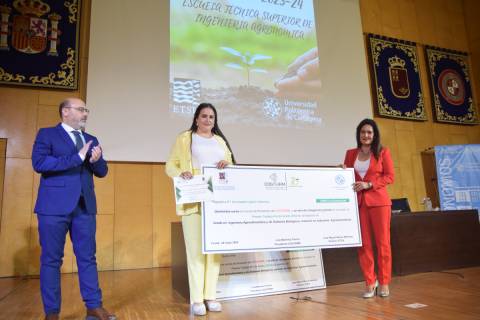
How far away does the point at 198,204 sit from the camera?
2277 mm

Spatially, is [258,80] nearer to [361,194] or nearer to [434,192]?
[361,194]

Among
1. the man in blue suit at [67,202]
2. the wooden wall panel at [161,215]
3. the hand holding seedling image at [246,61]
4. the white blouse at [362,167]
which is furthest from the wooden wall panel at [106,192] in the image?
the white blouse at [362,167]

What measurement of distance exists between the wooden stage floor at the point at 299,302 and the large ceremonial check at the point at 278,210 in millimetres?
395

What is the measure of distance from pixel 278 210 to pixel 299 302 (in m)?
0.67

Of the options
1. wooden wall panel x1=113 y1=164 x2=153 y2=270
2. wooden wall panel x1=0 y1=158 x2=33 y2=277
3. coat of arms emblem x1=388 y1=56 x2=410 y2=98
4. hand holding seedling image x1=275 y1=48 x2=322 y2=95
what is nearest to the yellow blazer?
wooden wall panel x1=113 y1=164 x2=153 y2=270

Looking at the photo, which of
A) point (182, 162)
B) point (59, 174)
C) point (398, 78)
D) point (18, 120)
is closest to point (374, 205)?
point (182, 162)

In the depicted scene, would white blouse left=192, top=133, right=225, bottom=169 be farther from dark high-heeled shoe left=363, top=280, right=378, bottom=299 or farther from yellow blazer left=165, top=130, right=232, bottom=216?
dark high-heeled shoe left=363, top=280, right=378, bottom=299

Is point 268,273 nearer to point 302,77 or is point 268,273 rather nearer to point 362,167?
point 362,167

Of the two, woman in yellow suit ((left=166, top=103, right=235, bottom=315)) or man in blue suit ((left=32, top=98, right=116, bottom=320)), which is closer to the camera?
man in blue suit ((left=32, top=98, right=116, bottom=320))

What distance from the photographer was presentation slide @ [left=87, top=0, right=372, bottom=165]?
14.8 ft

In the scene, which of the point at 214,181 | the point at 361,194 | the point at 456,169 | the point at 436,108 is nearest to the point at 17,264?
the point at 214,181

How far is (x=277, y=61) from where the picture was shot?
17.1 ft

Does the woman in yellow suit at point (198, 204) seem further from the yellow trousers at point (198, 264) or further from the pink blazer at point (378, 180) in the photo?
the pink blazer at point (378, 180)

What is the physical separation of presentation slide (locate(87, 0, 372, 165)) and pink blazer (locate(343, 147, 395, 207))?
2.39 metres
